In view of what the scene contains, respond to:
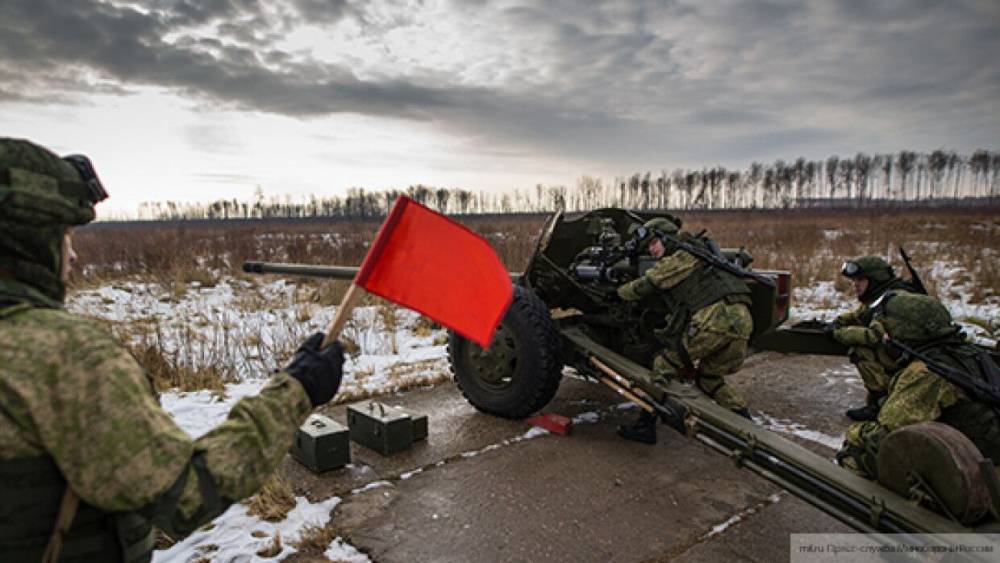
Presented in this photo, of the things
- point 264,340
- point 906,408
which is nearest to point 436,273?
point 906,408

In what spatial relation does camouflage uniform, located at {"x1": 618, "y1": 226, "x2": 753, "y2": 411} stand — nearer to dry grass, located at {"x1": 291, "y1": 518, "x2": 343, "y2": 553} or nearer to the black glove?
dry grass, located at {"x1": 291, "y1": 518, "x2": 343, "y2": 553}

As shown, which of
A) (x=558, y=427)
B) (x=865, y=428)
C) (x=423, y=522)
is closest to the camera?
(x=865, y=428)

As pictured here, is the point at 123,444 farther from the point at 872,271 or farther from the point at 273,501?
the point at 872,271

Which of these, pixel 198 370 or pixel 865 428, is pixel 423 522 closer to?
pixel 865 428

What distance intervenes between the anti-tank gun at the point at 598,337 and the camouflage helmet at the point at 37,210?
2862mm

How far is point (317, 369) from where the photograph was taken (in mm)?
1592

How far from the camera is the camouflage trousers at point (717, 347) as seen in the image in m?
4.23

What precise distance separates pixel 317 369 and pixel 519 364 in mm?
3008

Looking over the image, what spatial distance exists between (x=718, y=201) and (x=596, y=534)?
83.9 m

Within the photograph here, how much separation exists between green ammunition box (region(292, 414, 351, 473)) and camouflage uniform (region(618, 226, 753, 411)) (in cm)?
220

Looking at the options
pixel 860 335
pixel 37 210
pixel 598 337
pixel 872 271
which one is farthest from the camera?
pixel 598 337

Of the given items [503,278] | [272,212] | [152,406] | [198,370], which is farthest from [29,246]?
[272,212]

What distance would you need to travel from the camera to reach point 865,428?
3.02 metres

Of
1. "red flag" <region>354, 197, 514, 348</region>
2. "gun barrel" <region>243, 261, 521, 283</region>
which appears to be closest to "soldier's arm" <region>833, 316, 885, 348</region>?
"gun barrel" <region>243, 261, 521, 283</region>
